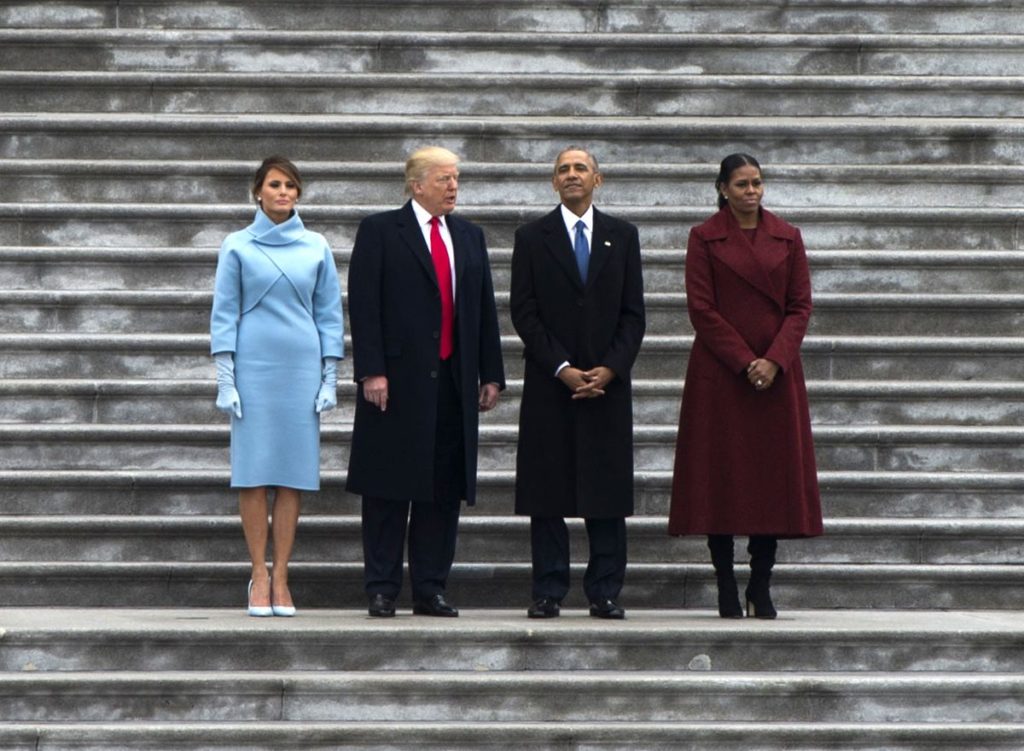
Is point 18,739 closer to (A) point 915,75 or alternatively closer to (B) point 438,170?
(B) point 438,170

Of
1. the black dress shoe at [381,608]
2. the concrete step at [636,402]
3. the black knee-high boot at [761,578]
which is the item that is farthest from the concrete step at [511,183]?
the black dress shoe at [381,608]

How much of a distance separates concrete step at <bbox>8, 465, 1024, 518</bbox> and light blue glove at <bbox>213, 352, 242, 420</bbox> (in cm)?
79

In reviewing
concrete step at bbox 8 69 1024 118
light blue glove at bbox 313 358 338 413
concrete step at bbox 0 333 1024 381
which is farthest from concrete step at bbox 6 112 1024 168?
light blue glove at bbox 313 358 338 413

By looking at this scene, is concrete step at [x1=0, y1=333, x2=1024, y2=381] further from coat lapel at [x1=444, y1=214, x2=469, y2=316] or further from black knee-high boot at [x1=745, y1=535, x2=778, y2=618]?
black knee-high boot at [x1=745, y1=535, x2=778, y2=618]

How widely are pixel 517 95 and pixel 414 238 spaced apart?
3.02 m

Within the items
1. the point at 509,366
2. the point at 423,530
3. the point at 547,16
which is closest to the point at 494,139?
the point at 547,16

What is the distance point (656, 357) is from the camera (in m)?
9.99

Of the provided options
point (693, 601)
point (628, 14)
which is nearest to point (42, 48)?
point (628, 14)

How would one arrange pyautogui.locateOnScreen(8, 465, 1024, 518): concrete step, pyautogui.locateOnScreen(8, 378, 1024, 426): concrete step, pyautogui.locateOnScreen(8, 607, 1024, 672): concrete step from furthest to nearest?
pyautogui.locateOnScreen(8, 378, 1024, 426): concrete step → pyautogui.locateOnScreen(8, 465, 1024, 518): concrete step → pyautogui.locateOnScreen(8, 607, 1024, 672): concrete step

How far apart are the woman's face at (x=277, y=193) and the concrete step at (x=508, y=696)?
1857 mm

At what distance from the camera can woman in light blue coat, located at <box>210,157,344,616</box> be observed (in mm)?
8539

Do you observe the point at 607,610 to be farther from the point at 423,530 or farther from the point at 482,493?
the point at 482,493

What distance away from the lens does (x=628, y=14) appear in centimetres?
1205

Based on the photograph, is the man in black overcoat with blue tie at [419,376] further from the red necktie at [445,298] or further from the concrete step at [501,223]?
the concrete step at [501,223]
